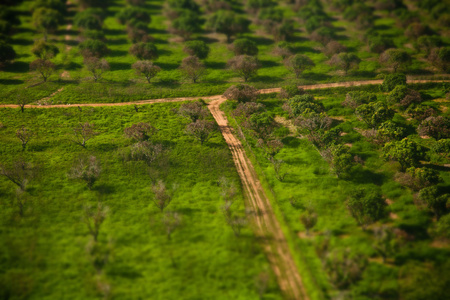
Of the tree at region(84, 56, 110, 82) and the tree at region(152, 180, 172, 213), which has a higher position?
the tree at region(84, 56, 110, 82)

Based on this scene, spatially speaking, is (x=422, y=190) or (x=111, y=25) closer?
(x=422, y=190)

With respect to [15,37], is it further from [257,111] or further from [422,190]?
[422,190]

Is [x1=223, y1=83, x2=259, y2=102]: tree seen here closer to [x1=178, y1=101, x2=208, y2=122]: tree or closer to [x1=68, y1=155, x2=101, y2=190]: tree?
[x1=178, y1=101, x2=208, y2=122]: tree

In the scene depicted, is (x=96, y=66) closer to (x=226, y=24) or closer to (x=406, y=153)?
(x=226, y=24)

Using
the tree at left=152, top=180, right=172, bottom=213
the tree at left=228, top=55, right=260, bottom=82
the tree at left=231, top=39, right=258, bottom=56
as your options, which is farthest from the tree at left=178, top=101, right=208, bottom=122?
the tree at left=231, top=39, right=258, bottom=56

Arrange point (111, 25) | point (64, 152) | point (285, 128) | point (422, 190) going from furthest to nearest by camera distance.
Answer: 1. point (111, 25)
2. point (285, 128)
3. point (64, 152)
4. point (422, 190)

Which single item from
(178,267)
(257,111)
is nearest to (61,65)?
(257,111)

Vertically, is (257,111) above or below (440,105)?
below
